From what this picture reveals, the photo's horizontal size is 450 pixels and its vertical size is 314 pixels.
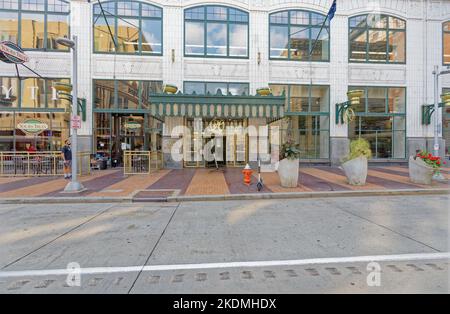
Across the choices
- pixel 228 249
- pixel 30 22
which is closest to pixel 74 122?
pixel 228 249

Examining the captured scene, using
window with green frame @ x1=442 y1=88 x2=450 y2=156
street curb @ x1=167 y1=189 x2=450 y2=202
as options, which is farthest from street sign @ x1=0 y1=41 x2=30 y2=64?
window with green frame @ x1=442 y1=88 x2=450 y2=156

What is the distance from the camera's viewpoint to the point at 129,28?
1678 centimetres

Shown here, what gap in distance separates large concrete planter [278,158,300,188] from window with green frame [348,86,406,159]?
33.7ft

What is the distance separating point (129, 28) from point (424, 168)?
718 inches

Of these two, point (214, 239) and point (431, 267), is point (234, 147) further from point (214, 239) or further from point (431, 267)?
point (431, 267)

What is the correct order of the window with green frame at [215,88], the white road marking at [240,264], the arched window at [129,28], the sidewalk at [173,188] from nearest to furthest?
the white road marking at [240,264]
the sidewalk at [173,188]
the arched window at [129,28]
the window with green frame at [215,88]

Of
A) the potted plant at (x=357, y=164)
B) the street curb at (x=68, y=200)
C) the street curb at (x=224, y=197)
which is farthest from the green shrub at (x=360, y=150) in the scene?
the street curb at (x=68, y=200)

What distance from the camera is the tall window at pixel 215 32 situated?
17156 millimetres

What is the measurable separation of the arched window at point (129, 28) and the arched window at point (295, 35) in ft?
25.8

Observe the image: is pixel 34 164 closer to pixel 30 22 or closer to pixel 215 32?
pixel 30 22

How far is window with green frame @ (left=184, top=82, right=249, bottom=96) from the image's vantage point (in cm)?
1711

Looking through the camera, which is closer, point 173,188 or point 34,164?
point 173,188

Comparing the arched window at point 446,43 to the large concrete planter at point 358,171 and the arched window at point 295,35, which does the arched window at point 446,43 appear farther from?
the large concrete planter at point 358,171

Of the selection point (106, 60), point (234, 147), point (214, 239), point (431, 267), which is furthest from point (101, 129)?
point (431, 267)
